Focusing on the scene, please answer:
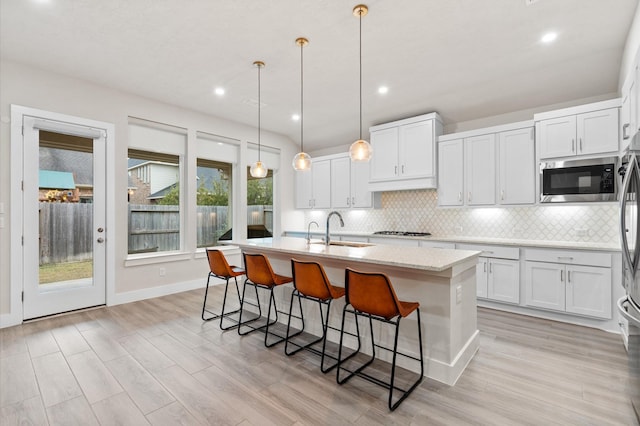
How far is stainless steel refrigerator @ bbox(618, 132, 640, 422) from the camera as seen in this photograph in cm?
192

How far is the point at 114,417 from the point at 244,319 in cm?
183

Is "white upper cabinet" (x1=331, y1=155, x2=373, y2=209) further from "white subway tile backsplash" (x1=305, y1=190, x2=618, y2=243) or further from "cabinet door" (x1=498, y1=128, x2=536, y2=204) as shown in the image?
"cabinet door" (x1=498, y1=128, x2=536, y2=204)

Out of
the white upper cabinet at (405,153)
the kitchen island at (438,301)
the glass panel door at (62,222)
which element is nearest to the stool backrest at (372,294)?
the kitchen island at (438,301)

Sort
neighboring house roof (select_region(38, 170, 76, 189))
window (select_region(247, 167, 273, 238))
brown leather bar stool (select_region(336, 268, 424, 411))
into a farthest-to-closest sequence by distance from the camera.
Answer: window (select_region(247, 167, 273, 238)) < neighboring house roof (select_region(38, 170, 76, 189)) < brown leather bar stool (select_region(336, 268, 424, 411))

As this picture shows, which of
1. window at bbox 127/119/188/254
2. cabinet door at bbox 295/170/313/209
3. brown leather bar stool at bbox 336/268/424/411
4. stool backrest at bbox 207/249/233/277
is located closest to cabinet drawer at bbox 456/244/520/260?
→ brown leather bar stool at bbox 336/268/424/411

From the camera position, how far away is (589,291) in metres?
3.45

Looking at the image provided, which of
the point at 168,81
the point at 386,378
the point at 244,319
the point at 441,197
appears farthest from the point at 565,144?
the point at 168,81

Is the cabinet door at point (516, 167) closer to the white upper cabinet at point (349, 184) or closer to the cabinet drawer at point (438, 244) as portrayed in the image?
the cabinet drawer at point (438, 244)

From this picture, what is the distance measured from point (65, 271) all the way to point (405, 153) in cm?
510

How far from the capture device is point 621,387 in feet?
7.50

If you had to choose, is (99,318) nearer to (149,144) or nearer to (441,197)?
(149,144)

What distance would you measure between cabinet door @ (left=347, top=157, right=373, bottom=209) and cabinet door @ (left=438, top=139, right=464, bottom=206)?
4.38ft

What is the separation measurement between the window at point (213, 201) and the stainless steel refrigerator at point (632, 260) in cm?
538

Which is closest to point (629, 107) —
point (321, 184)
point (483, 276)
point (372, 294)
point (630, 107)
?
point (630, 107)
